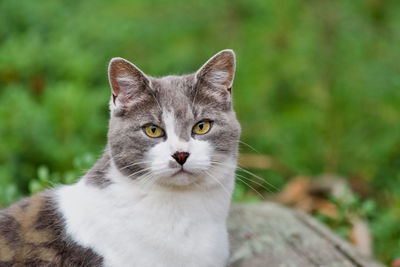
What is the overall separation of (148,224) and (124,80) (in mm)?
704

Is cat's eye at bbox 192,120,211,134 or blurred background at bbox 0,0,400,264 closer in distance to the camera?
cat's eye at bbox 192,120,211,134

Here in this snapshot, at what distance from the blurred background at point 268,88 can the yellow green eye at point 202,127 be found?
1.93m

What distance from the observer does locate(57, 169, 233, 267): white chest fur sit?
7.89 feet

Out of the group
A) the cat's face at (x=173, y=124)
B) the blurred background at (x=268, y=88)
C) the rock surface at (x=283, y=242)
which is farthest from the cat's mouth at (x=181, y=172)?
the blurred background at (x=268, y=88)

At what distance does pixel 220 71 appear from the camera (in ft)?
8.87

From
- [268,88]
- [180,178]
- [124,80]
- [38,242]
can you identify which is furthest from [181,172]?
[268,88]

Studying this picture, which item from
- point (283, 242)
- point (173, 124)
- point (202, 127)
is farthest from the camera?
point (283, 242)

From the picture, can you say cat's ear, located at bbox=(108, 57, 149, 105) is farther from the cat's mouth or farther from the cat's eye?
the cat's mouth

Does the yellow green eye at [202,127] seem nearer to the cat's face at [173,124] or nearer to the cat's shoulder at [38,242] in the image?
the cat's face at [173,124]

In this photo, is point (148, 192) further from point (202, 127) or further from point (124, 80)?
point (124, 80)

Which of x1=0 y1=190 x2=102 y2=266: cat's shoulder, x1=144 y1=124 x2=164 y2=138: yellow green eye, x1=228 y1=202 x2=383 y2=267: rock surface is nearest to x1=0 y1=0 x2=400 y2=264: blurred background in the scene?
x1=228 y1=202 x2=383 y2=267: rock surface

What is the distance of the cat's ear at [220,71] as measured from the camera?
2.65 metres

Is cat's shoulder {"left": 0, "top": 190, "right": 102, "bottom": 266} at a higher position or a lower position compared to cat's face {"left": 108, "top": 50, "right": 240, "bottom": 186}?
lower

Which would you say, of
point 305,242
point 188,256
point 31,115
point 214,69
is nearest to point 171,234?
point 188,256
